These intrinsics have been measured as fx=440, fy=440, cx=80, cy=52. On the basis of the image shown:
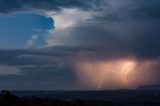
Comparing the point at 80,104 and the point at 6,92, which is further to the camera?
the point at 80,104

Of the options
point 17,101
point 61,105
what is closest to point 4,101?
point 17,101

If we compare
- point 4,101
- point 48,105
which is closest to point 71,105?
point 48,105

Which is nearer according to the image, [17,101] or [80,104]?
[17,101]

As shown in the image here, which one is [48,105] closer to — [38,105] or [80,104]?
[38,105]

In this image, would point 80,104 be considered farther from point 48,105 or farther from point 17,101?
point 17,101

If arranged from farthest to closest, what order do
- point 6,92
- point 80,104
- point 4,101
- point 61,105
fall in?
1. point 80,104
2. point 61,105
3. point 6,92
4. point 4,101

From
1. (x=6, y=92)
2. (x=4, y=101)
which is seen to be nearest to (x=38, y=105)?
(x=6, y=92)

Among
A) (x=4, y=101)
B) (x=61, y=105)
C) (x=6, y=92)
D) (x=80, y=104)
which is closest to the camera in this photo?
(x=4, y=101)
